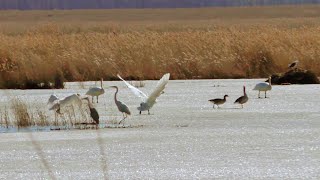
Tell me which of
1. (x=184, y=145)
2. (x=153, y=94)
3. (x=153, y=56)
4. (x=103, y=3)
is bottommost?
(x=103, y=3)

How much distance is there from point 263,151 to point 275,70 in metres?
12.4

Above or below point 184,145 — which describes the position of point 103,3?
below

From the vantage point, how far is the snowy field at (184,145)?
7.19 meters

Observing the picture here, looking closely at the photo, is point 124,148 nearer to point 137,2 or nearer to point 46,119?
point 46,119

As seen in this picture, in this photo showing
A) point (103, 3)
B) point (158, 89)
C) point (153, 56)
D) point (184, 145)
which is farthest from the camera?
point (103, 3)

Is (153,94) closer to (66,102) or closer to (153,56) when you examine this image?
(66,102)

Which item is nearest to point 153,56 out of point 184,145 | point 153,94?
point 153,94

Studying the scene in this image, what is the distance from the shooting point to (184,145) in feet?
28.9

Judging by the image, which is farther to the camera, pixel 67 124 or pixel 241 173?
pixel 67 124

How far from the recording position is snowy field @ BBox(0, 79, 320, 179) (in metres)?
7.19

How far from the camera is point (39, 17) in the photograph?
10450cm

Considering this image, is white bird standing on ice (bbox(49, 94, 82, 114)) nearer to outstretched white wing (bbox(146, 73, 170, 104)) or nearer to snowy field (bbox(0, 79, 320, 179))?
snowy field (bbox(0, 79, 320, 179))

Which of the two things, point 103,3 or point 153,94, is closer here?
point 153,94

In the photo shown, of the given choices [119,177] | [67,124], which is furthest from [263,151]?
[67,124]
